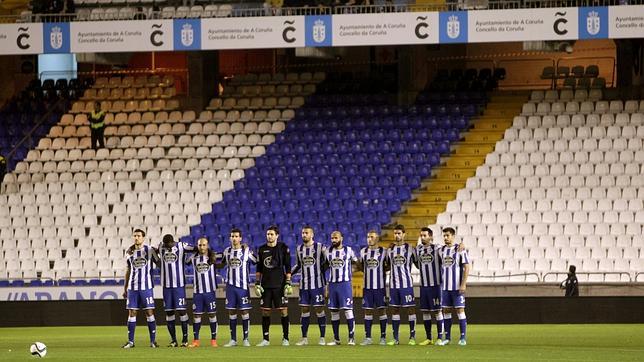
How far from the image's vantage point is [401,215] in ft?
102

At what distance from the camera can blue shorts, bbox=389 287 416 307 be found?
789 inches

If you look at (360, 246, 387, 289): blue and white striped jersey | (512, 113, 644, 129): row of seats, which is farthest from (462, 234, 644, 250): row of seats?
(360, 246, 387, 289): blue and white striped jersey

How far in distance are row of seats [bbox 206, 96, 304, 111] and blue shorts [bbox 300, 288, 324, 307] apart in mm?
15983

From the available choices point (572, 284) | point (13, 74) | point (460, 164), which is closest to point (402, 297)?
point (572, 284)

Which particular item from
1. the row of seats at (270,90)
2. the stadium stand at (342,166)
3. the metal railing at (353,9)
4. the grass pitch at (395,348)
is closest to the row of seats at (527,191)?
the stadium stand at (342,166)

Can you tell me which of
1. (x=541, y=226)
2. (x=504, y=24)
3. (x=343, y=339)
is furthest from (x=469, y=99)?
(x=343, y=339)

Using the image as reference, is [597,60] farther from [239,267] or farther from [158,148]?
[239,267]

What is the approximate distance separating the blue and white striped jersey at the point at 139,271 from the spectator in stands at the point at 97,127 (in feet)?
49.1

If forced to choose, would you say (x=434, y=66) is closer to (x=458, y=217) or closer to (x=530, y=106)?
(x=530, y=106)

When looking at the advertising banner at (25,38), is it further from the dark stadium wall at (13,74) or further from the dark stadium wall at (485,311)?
the dark stadium wall at (485,311)

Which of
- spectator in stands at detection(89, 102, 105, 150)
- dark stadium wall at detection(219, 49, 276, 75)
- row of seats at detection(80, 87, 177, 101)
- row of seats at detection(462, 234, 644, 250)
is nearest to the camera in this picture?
row of seats at detection(462, 234, 644, 250)

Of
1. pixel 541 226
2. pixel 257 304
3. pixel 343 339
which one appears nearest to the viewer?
pixel 343 339

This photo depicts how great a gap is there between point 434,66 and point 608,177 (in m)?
8.08

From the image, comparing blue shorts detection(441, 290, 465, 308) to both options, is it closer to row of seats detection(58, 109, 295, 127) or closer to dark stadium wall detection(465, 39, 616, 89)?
row of seats detection(58, 109, 295, 127)
